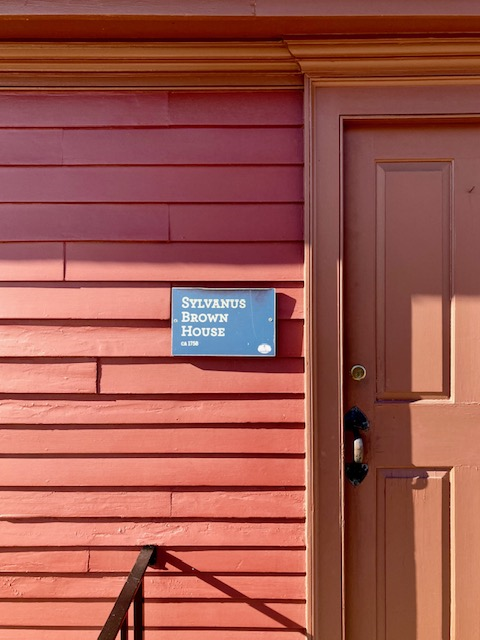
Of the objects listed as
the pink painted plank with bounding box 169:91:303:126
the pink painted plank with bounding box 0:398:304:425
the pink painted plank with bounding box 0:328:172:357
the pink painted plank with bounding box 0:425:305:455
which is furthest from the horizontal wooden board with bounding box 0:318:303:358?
the pink painted plank with bounding box 169:91:303:126

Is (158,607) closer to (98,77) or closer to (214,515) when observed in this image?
(214,515)

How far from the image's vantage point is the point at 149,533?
2.09 metres

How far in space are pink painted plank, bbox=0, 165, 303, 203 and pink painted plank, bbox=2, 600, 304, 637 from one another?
1.66 m

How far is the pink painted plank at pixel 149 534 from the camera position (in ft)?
6.79

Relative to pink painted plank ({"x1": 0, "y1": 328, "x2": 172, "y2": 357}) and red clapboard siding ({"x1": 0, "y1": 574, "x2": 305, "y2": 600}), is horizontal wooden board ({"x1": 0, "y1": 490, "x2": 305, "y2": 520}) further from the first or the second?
pink painted plank ({"x1": 0, "y1": 328, "x2": 172, "y2": 357})

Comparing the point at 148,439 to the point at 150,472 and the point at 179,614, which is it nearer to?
the point at 150,472

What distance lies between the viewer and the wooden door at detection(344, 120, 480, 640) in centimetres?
206

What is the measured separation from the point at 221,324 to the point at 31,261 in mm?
826

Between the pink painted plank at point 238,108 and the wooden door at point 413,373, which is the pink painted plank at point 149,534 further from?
the pink painted plank at point 238,108

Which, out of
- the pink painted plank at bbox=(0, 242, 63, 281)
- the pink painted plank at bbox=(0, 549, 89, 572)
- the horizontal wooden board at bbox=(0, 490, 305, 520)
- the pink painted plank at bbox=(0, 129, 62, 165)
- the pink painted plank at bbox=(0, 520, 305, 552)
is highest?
the pink painted plank at bbox=(0, 129, 62, 165)

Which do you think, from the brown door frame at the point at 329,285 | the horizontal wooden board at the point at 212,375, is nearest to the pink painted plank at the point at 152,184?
the brown door frame at the point at 329,285

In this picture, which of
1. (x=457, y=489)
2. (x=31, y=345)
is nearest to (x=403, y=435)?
(x=457, y=489)

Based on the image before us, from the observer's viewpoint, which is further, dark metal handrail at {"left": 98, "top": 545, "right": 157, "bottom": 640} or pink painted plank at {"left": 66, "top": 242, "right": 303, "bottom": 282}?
pink painted plank at {"left": 66, "top": 242, "right": 303, "bottom": 282}

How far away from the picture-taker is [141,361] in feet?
6.86
